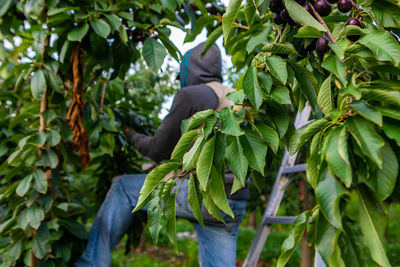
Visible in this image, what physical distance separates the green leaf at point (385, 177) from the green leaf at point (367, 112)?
0.07 meters

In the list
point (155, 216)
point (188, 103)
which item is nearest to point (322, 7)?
point (155, 216)

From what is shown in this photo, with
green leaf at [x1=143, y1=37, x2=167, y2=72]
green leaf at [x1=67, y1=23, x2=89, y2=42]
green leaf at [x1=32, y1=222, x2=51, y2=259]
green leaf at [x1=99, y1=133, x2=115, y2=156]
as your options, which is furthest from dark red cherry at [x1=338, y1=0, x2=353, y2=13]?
green leaf at [x1=32, y1=222, x2=51, y2=259]

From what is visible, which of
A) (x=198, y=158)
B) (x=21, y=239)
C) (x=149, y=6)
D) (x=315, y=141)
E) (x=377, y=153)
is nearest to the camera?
(x=377, y=153)

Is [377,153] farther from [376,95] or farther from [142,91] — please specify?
[142,91]

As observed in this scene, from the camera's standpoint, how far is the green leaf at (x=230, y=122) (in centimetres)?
82

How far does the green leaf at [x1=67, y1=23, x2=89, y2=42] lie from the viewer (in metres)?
1.78

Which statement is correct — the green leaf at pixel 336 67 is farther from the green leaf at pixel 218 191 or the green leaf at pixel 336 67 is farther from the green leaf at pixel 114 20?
the green leaf at pixel 114 20

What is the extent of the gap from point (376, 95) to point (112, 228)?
6.00 ft

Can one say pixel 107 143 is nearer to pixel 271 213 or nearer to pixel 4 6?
pixel 4 6

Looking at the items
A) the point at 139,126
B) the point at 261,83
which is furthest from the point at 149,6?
the point at 261,83

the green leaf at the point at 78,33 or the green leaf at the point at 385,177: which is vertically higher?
the green leaf at the point at 78,33

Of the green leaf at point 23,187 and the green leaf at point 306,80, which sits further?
the green leaf at point 23,187

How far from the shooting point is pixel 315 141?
0.74 meters

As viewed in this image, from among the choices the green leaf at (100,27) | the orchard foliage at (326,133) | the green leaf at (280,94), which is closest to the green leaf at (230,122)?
the orchard foliage at (326,133)
